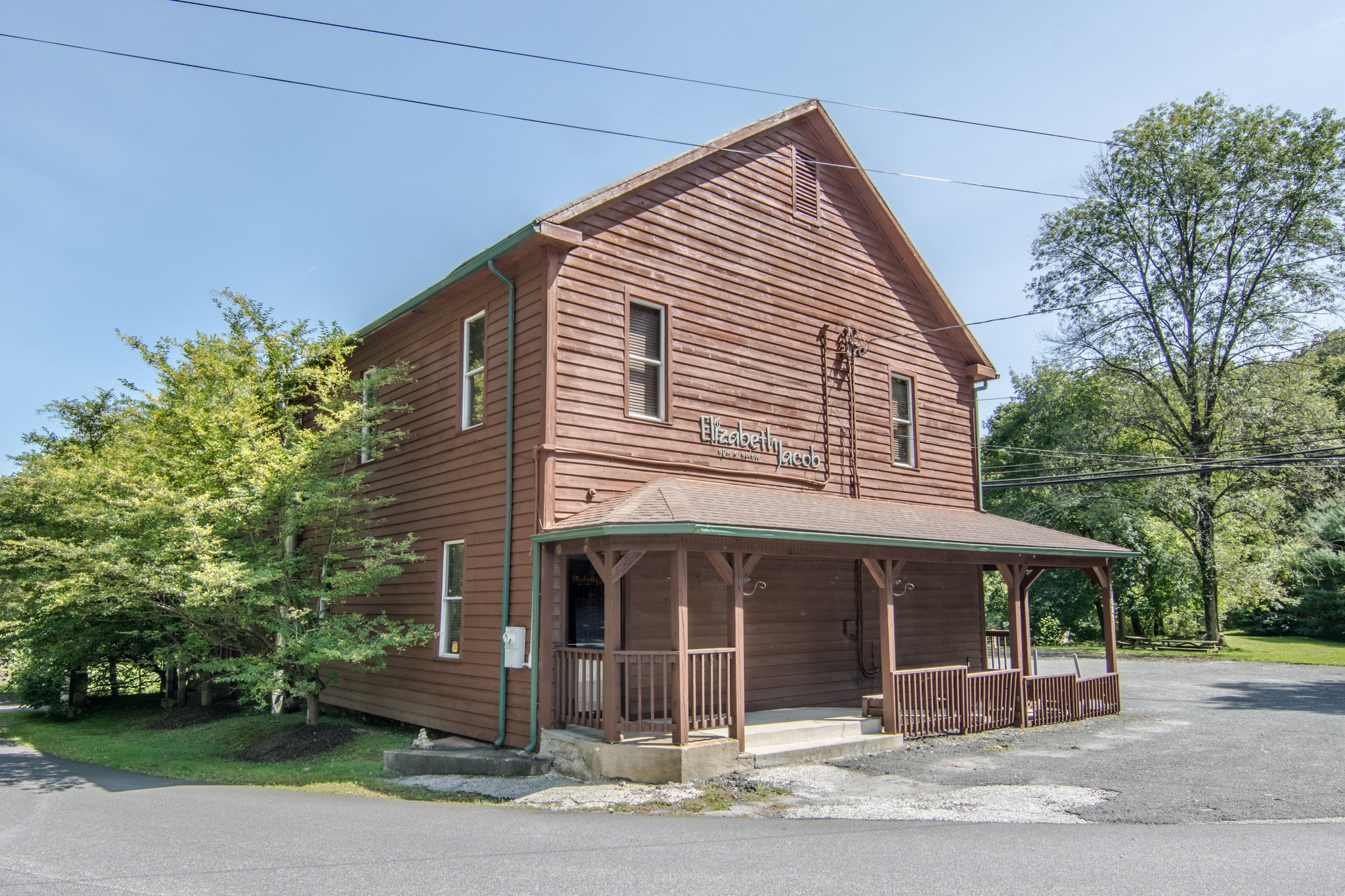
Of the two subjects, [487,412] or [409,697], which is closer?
[487,412]

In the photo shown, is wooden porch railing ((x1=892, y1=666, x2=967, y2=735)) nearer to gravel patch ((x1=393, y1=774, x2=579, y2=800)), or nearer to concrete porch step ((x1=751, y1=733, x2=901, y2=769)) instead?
concrete porch step ((x1=751, y1=733, x2=901, y2=769))

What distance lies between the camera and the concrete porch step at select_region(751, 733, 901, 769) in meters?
9.84

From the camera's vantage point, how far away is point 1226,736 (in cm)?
1228

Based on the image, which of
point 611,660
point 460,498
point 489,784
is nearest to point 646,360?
point 460,498

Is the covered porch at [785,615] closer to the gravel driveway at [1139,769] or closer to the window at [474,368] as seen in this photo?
the gravel driveway at [1139,769]

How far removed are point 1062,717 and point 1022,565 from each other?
8.11 feet

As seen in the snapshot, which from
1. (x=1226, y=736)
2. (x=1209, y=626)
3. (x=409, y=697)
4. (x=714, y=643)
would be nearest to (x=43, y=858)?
(x=409, y=697)

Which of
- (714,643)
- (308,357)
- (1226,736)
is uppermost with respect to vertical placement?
(308,357)

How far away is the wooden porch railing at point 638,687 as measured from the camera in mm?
9516

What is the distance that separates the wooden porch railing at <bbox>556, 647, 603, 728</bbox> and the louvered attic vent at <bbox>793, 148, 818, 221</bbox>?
838 centimetres

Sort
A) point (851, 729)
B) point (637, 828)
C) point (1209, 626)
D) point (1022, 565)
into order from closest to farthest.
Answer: point (637, 828), point (851, 729), point (1022, 565), point (1209, 626)

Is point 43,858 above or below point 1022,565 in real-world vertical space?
below

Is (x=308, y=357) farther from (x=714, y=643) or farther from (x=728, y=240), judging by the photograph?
(x=714, y=643)

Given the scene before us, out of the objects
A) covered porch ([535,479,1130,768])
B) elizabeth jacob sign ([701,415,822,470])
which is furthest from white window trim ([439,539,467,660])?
elizabeth jacob sign ([701,415,822,470])
